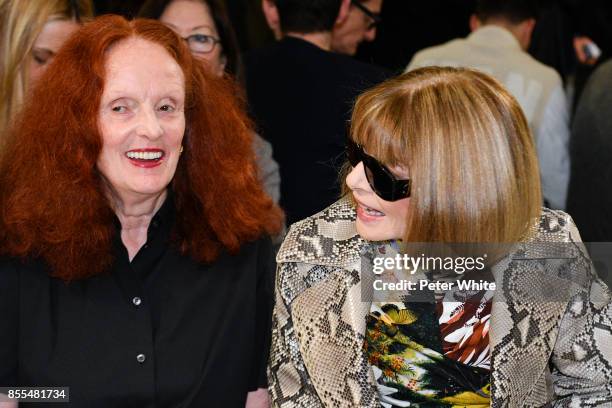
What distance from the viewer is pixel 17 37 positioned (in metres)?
3.69

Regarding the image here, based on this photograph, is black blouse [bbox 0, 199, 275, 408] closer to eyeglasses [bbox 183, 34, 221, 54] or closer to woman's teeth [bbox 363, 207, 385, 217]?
woman's teeth [bbox 363, 207, 385, 217]

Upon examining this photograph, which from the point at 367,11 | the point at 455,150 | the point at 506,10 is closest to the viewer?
the point at 455,150

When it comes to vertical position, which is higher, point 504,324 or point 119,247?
point 119,247

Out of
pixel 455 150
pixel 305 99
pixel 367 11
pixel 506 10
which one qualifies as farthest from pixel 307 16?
pixel 455 150

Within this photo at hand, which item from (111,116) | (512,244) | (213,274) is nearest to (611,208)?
(512,244)

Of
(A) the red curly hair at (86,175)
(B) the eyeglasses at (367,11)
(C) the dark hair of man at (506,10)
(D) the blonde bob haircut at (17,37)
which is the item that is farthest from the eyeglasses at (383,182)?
(C) the dark hair of man at (506,10)

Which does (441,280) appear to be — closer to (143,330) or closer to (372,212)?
(372,212)

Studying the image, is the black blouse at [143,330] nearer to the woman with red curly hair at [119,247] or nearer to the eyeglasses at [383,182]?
the woman with red curly hair at [119,247]

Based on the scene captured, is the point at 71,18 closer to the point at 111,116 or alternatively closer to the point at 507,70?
the point at 111,116

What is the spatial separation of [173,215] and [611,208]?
1.92 meters

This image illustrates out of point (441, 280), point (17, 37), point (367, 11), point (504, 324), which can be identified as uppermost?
point (367, 11)

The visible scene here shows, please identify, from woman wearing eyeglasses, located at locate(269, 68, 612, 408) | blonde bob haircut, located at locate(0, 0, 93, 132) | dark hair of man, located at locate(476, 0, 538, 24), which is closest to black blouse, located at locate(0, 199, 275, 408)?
woman wearing eyeglasses, located at locate(269, 68, 612, 408)

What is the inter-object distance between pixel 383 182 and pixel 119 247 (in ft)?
2.68

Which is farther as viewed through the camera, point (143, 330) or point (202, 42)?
point (202, 42)
